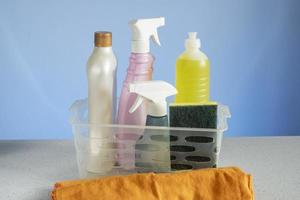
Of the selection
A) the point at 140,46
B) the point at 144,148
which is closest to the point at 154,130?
the point at 144,148

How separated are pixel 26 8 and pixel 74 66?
0.18 meters

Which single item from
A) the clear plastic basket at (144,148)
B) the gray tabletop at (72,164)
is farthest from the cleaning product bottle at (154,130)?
the gray tabletop at (72,164)

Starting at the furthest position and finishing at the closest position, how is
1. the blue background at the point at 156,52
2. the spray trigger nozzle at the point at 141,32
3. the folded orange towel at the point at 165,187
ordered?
1. the blue background at the point at 156,52
2. the spray trigger nozzle at the point at 141,32
3. the folded orange towel at the point at 165,187

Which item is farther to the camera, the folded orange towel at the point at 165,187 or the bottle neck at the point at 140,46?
the bottle neck at the point at 140,46

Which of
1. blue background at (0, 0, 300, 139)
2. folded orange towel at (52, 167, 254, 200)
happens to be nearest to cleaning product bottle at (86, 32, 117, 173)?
folded orange towel at (52, 167, 254, 200)

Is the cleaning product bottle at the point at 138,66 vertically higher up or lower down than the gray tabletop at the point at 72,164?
higher up

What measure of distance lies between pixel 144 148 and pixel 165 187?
0.40 ft

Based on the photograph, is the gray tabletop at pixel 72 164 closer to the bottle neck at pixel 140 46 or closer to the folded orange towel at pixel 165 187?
the folded orange towel at pixel 165 187

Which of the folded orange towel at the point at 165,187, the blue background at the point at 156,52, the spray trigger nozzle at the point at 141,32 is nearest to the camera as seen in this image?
the folded orange towel at the point at 165,187

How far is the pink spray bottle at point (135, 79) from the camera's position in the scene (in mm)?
995

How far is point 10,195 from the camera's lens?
38.4 inches

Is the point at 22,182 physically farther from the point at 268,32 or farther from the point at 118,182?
the point at 268,32

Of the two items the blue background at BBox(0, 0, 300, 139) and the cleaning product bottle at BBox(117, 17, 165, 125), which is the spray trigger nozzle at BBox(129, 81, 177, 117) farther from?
the blue background at BBox(0, 0, 300, 139)

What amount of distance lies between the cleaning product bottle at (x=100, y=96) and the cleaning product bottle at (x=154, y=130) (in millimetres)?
59
